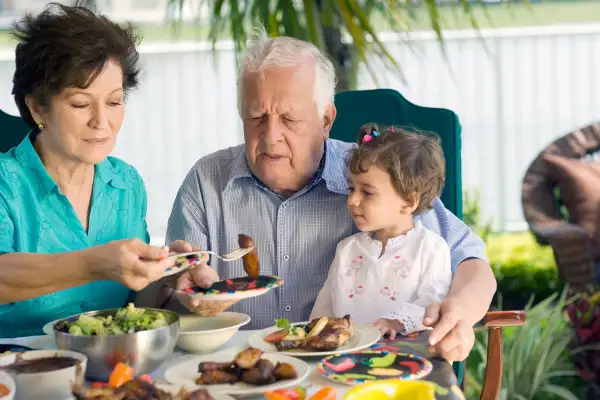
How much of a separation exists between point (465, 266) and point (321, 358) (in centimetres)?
61

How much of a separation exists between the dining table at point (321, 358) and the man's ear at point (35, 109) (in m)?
0.59

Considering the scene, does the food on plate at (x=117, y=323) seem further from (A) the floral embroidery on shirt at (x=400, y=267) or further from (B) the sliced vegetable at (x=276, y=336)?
(A) the floral embroidery on shirt at (x=400, y=267)

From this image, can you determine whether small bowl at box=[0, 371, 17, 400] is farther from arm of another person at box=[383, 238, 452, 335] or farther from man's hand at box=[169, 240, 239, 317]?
arm of another person at box=[383, 238, 452, 335]

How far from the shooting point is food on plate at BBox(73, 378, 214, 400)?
1.23 metres

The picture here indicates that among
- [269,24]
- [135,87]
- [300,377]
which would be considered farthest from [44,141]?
[269,24]

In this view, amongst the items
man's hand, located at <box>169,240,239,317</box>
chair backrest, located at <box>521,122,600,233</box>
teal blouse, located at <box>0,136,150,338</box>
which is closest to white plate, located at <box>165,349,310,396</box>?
man's hand, located at <box>169,240,239,317</box>

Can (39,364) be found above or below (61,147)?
below

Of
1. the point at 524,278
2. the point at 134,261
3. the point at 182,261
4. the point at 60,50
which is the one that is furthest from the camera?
the point at 524,278

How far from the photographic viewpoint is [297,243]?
226cm

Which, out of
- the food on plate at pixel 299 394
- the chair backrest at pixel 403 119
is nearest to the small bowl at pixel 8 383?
the food on plate at pixel 299 394

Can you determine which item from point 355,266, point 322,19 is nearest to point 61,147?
point 355,266

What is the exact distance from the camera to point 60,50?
2.08m

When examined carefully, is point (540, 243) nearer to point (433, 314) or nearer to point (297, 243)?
point (297, 243)

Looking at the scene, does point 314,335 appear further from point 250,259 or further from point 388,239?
point 388,239
